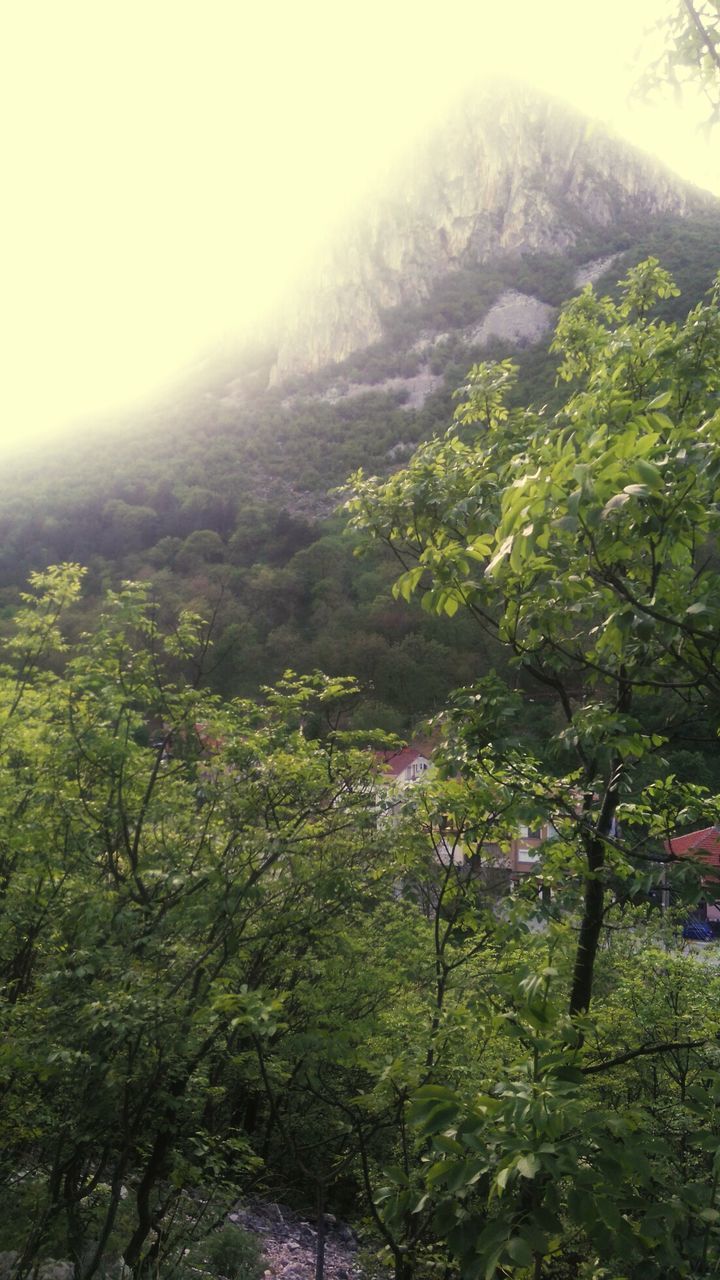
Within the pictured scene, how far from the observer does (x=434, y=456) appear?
3.84 meters

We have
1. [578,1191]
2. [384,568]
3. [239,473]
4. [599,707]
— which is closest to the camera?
[578,1191]

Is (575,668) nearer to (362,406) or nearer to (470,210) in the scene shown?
(362,406)

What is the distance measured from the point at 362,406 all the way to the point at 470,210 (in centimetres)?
4705

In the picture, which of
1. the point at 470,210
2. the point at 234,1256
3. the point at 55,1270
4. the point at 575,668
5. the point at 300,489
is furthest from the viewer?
the point at 470,210

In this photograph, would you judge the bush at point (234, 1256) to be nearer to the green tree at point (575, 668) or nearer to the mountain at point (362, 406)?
the green tree at point (575, 668)

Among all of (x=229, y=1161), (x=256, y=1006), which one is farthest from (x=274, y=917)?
(x=229, y=1161)

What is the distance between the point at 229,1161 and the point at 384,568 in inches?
1589

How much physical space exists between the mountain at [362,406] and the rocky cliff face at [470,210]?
0.32 m

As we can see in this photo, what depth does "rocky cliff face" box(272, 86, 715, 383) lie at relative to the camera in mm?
109062

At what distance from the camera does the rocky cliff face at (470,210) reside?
109 m

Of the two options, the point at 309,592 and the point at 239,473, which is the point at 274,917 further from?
the point at 239,473

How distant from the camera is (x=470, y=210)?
118m

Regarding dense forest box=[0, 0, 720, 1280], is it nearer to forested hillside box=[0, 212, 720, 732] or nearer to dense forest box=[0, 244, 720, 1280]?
dense forest box=[0, 244, 720, 1280]

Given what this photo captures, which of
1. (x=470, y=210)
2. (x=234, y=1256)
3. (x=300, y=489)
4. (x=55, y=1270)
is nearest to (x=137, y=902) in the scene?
(x=55, y=1270)
